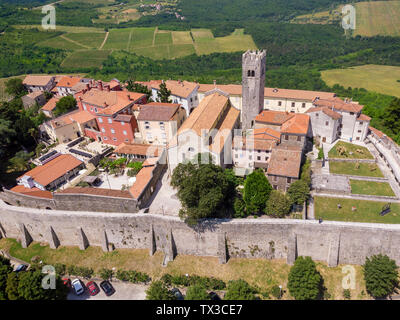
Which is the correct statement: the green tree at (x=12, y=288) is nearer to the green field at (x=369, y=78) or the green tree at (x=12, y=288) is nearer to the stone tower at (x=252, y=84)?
the stone tower at (x=252, y=84)

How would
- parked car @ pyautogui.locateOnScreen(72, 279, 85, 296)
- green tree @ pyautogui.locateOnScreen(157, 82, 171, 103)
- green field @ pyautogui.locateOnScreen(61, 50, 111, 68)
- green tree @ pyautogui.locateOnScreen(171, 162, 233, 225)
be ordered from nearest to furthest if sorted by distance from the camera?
green tree @ pyautogui.locateOnScreen(171, 162, 233, 225) → parked car @ pyautogui.locateOnScreen(72, 279, 85, 296) → green tree @ pyautogui.locateOnScreen(157, 82, 171, 103) → green field @ pyautogui.locateOnScreen(61, 50, 111, 68)

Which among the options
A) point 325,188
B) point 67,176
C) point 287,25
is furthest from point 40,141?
point 287,25

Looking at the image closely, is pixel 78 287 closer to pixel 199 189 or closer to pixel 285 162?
pixel 199 189

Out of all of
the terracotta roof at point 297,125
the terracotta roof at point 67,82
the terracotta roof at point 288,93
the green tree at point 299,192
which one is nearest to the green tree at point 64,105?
the terracotta roof at point 67,82

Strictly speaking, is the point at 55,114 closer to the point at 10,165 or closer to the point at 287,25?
the point at 10,165

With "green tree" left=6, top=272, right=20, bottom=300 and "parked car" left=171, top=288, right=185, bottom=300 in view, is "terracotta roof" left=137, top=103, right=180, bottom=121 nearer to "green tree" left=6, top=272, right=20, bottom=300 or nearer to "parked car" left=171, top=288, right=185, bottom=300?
"parked car" left=171, top=288, right=185, bottom=300

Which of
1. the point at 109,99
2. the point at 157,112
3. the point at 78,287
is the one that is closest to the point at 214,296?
the point at 78,287

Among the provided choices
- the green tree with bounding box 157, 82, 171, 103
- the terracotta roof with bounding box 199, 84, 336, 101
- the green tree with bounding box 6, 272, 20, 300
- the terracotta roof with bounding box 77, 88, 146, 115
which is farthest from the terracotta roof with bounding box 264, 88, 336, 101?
the green tree with bounding box 6, 272, 20, 300

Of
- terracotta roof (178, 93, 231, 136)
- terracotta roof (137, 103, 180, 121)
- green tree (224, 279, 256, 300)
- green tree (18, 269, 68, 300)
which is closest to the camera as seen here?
green tree (224, 279, 256, 300)
